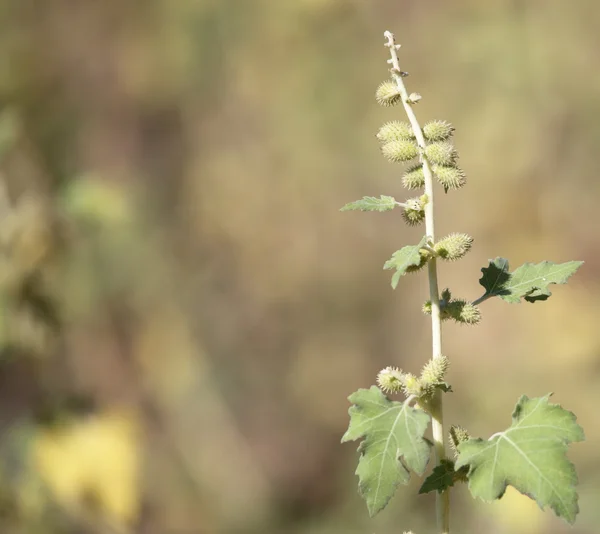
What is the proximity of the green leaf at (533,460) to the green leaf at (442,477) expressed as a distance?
0.03 metres

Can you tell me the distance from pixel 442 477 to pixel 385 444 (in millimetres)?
94

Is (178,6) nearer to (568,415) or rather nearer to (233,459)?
(233,459)

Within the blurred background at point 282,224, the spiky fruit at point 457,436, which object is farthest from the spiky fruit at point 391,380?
the blurred background at point 282,224

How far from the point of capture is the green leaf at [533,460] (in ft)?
2.90

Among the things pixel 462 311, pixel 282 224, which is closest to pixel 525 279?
pixel 462 311

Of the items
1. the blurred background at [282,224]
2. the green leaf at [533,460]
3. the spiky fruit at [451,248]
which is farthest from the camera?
the blurred background at [282,224]

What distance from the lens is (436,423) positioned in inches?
39.4

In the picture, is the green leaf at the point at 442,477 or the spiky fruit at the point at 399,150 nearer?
the green leaf at the point at 442,477

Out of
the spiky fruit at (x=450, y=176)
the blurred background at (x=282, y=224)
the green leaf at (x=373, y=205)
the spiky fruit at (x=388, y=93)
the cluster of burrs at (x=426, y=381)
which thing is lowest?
the cluster of burrs at (x=426, y=381)

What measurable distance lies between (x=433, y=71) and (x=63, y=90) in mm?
2729

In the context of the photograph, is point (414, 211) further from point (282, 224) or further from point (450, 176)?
point (282, 224)

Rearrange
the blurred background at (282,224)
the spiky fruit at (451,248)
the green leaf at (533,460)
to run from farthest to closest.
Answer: the blurred background at (282,224)
the spiky fruit at (451,248)
the green leaf at (533,460)

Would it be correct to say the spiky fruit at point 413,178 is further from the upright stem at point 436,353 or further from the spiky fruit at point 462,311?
the spiky fruit at point 462,311

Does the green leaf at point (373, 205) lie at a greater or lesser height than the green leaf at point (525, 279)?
greater
